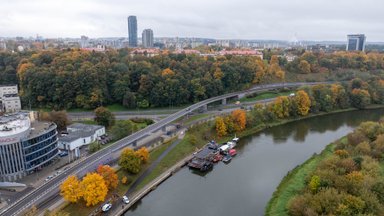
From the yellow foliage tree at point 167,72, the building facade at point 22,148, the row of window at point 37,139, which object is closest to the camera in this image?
the building facade at point 22,148

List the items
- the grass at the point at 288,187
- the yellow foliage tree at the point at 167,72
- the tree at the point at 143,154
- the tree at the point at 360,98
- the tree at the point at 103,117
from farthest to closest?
the tree at the point at 360,98 → the yellow foliage tree at the point at 167,72 → the tree at the point at 103,117 → the tree at the point at 143,154 → the grass at the point at 288,187

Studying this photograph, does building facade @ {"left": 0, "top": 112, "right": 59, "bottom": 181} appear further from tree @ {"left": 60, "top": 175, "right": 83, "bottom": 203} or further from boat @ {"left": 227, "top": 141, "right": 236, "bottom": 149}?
boat @ {"left": 227, "top": 141, "right": 236, "bottom": 149}

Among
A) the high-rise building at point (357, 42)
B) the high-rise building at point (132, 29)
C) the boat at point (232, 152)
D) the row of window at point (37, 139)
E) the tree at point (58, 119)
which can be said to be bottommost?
the boat at point (232, 152)

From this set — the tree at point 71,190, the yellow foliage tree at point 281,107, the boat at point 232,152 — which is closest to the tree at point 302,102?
the yellow foliage tree at point 281,107

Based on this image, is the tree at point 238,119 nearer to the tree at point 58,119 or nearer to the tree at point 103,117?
the tree at point 103,117

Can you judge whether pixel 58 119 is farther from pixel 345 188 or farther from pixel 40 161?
pixel 345 188

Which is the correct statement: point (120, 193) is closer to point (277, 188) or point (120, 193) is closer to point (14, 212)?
point (14, 212)

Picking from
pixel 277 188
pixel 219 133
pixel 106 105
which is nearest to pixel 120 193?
pixel 277 188
